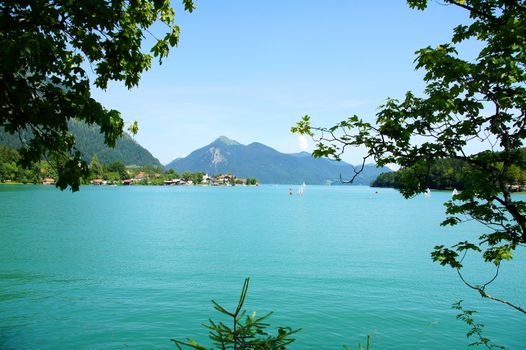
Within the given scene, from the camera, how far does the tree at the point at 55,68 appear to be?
5416mm

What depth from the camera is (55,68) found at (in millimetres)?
5633

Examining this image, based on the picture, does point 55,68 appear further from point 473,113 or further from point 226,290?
point 226,290

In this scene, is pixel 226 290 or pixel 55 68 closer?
pixel 55 68

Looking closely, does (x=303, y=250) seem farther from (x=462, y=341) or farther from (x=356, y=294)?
(x=462, y=341)

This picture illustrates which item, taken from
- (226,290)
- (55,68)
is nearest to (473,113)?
(55,68)

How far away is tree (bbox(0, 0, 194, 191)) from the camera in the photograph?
5.42m

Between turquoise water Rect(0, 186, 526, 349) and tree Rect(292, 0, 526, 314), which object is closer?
tree Rect(292, 0, 526, 314)

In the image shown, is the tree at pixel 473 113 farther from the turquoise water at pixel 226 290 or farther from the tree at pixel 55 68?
the turquoise water at pixel 226 290

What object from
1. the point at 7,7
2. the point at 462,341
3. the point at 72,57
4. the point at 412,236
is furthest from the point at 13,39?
the point at 412,236

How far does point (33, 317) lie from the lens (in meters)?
16.8

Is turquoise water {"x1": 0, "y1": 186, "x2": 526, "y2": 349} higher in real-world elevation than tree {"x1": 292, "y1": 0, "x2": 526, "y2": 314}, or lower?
lower

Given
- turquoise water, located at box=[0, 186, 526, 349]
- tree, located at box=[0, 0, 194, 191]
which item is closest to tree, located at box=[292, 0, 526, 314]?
tree, located at box=[0, 0, 194, 191]

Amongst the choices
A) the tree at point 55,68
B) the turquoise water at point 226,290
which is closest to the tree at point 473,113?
the tree at point 55,68

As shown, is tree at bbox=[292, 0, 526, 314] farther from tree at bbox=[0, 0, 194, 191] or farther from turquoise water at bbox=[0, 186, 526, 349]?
turquoise water at bbox=[0, 186, 526, 349]
